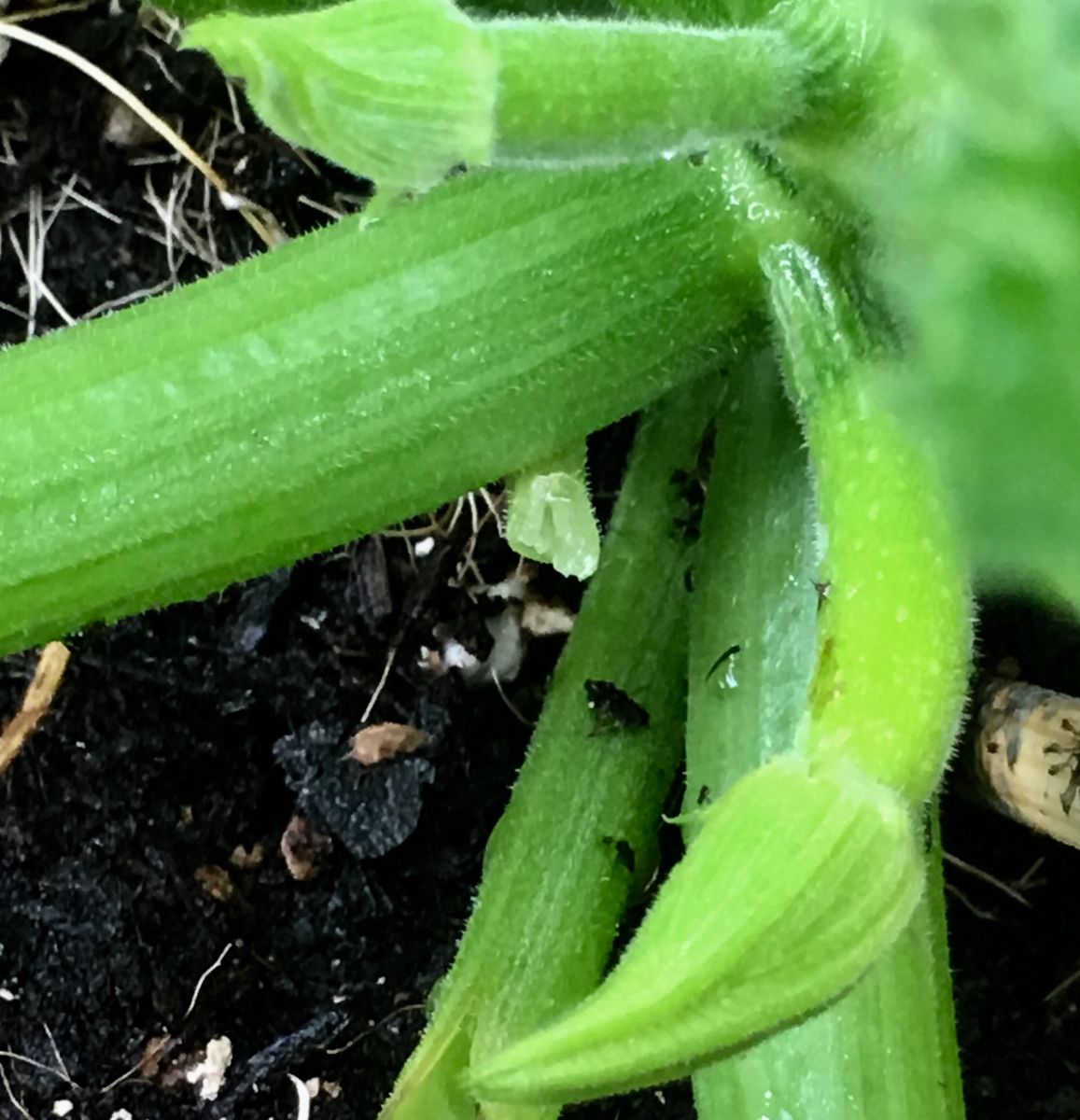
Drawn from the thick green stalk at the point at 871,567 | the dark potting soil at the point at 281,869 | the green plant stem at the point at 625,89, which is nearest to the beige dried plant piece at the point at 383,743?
the dark potting soil at the point at 281,869

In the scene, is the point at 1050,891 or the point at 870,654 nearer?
the point at 870,654

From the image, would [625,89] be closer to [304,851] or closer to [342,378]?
[342,378]

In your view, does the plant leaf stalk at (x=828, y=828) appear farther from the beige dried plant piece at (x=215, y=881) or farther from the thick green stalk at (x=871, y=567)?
the beige dried plant piece at (x=215, y=881)

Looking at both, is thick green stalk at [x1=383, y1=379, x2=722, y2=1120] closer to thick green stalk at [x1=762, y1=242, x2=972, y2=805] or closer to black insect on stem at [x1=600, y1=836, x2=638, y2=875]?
black insect on stem at [x1=600, y1=836, x2=638, y2=875]

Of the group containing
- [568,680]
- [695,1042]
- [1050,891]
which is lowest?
[1050,891]

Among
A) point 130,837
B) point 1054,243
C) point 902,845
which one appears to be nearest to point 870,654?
point 902,845

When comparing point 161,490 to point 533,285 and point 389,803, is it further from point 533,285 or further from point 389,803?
point 389,803

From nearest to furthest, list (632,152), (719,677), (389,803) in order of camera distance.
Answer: (632,152), (719,677), (389,803)
